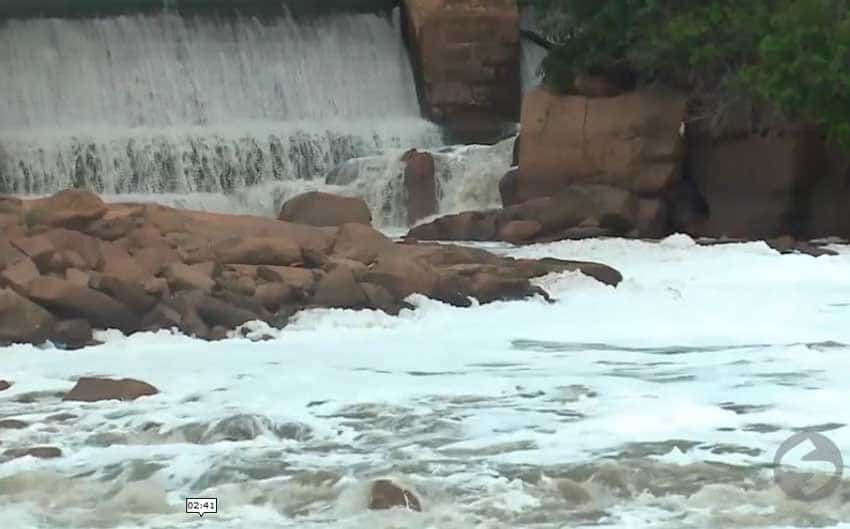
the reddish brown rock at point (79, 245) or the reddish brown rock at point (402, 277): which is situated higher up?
the reddish brown rock at point (79, 245)

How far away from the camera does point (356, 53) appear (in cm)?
2631

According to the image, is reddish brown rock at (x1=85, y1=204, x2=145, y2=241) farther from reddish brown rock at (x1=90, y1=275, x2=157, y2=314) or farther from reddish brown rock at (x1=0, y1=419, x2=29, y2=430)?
reddish brown rock at (x1=0, y1=419, x2=29, y2=430)

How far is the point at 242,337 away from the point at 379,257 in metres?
2.54

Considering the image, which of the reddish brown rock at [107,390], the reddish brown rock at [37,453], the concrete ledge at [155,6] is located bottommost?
the reddish brown rock at [37,453]

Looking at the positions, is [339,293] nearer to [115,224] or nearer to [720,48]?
[115,224]

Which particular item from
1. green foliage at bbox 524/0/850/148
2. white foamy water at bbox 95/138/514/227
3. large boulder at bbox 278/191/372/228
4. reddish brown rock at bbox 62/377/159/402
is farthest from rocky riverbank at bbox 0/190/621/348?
white foamy water at bbox 95/138/514/227

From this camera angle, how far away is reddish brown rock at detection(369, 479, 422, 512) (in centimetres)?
740

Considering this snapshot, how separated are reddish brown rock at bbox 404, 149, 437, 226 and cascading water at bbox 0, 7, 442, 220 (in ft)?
4.61

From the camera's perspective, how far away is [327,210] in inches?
778

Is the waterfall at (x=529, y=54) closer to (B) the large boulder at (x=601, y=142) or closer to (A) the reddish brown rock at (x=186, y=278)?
(B) the large boulder at (x=601, y=142)

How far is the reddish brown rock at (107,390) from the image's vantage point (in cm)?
1000

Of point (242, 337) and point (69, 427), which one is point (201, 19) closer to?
point (242, 337)

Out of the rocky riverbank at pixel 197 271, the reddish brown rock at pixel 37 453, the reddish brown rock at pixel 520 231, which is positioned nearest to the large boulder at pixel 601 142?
the reddish brown rock at pixel 520 231
